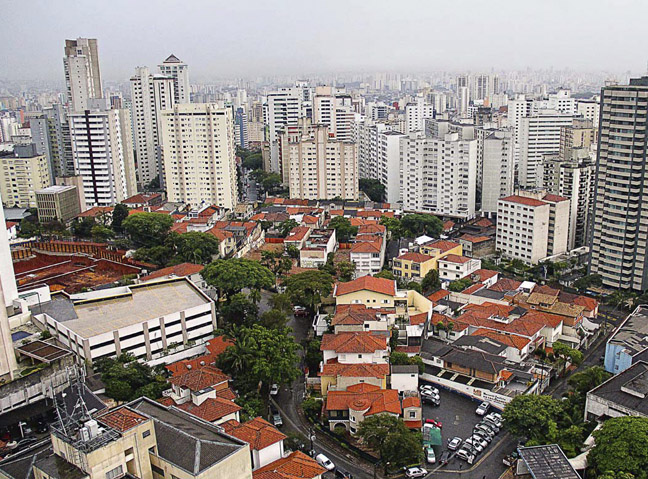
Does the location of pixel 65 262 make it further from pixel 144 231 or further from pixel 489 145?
pixel 489 145

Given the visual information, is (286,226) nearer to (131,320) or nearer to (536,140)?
(131,320)

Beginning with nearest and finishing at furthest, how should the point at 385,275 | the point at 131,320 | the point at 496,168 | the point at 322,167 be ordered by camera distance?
the point at 131,320 < the point at 385,275 < the point at 496,168 < the point at 322,167

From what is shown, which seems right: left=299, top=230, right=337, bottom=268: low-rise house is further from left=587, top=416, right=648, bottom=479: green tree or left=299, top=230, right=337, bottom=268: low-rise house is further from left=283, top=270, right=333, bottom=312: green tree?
left=587, top=416, right=648, bottom=479: green tree

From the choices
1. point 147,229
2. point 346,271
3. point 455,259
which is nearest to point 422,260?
point 455,259

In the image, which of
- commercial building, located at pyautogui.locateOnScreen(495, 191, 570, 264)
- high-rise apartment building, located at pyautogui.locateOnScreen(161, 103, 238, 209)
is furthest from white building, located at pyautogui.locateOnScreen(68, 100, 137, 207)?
commercial building, located at pyautogui.locateOnScreen(495, 191, 570, 264)

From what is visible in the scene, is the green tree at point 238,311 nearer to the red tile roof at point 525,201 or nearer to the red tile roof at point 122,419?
the red tile roof at point 122,419

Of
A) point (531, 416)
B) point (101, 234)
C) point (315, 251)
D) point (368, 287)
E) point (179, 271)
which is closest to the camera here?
point (531, 416)
